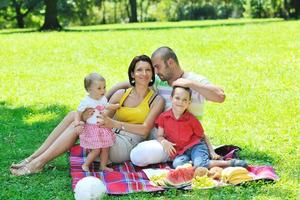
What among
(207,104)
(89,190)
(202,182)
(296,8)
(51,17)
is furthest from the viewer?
(296,8)

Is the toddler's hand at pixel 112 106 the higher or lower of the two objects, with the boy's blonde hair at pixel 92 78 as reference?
lower

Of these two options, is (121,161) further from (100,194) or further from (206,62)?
(206,62)

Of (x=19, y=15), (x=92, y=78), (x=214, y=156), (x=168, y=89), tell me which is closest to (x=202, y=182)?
(x=214, y=156)

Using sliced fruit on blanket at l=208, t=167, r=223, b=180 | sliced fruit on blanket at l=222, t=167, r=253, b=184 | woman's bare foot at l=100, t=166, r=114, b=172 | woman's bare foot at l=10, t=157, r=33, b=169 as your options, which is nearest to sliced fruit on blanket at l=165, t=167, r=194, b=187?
sliced fruit on blanket at l=208, t=167, r=223, b=180

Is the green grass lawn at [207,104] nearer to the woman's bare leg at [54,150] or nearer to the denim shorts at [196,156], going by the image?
the woman's bare leg at [54,150]

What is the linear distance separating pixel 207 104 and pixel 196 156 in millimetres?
3419

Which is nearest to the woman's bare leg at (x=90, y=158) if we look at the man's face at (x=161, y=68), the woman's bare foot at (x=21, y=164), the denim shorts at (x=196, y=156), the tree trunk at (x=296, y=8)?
the woman's bare foot at (x=21, y=164)

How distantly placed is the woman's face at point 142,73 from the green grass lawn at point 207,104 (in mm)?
1118

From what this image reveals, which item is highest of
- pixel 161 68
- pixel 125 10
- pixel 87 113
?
pixel 161 68

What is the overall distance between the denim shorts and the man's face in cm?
72

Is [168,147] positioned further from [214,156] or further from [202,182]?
[202,182]

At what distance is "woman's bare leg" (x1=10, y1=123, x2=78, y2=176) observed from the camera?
560 centimetres

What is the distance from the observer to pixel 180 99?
552cm

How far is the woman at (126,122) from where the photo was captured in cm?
562
